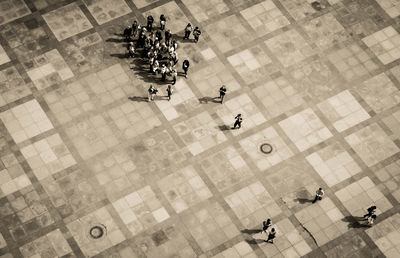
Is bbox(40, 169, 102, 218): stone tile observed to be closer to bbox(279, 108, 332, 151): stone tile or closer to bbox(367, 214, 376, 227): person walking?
bbox(279, 108, 332, 151): stone tile

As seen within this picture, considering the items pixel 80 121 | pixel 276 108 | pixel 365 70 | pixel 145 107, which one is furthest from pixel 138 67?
pixel 365 70

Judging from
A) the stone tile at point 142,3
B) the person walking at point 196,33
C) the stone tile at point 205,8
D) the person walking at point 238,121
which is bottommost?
the person walking at point 238,121

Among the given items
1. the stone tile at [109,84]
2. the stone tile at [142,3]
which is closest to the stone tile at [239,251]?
the stone tile at [109,84]

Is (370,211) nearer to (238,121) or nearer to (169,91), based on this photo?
(238,121)

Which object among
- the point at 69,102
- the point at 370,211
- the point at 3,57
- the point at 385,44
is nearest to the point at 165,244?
the point at 69,102

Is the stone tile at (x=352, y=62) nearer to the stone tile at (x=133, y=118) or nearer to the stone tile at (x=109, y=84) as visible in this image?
the stone tile at (x=133, y=118)
